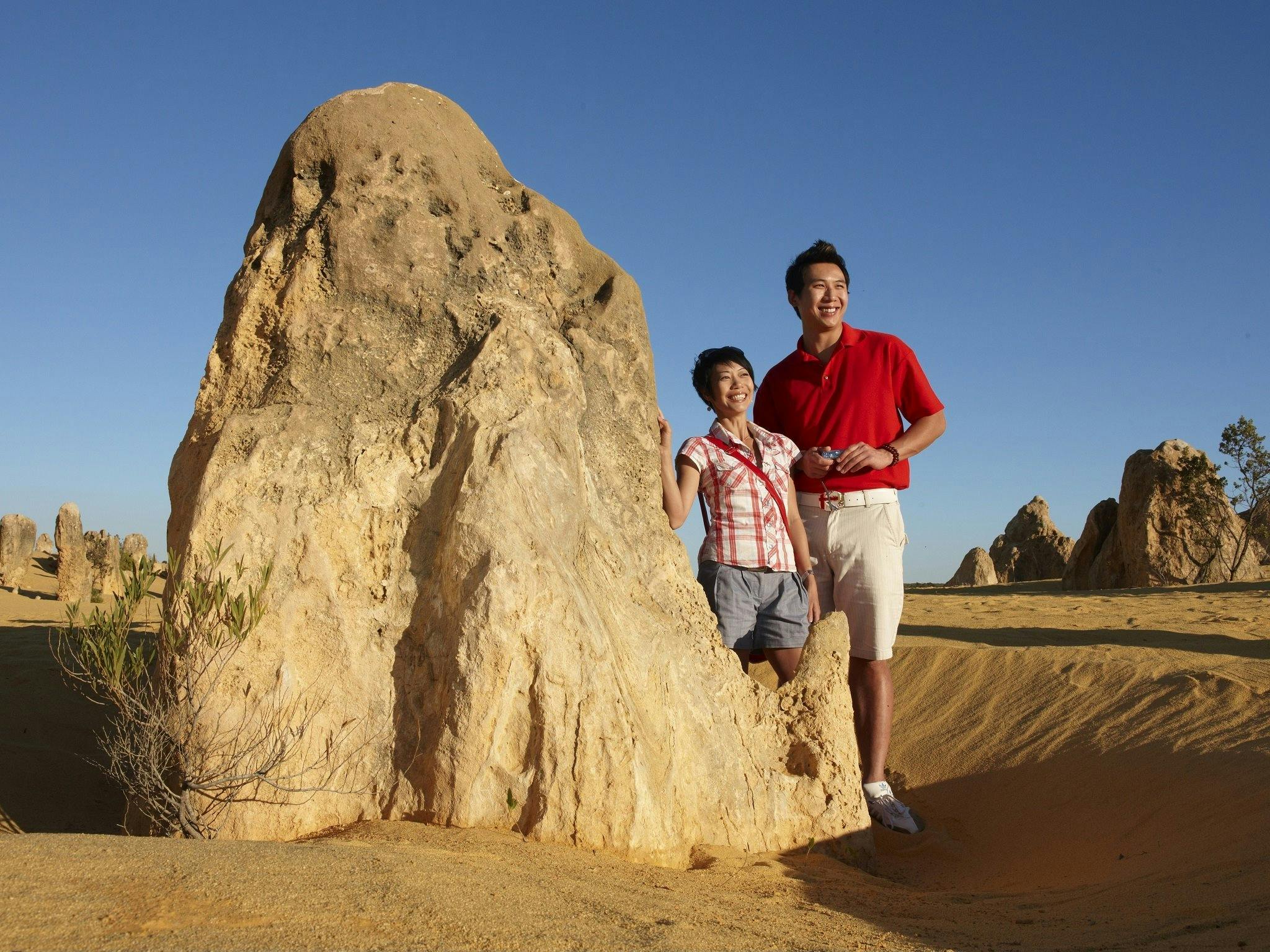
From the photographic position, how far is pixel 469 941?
84.3 inches

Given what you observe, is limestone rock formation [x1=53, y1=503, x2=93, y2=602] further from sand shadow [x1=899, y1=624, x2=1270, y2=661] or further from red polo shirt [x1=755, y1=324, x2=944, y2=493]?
red polo shirt [x1=755, y1=324, x2=944, y2=493]

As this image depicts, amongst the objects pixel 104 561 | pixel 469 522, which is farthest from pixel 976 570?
pixel 469 522

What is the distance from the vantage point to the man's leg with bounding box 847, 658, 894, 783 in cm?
445

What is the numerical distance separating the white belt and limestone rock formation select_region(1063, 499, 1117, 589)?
17807 millimetres

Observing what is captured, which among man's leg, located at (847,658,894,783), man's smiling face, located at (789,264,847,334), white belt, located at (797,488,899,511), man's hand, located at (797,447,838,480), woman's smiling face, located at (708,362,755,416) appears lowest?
man's leg, located at (847,658,894,783)

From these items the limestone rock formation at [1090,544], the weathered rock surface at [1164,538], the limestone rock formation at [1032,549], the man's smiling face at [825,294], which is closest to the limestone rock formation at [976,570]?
the limestone rock formation at [1032,549]

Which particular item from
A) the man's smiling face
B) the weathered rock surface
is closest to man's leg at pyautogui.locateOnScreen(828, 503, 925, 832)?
the man's smiling face

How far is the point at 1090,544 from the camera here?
67.6 ft

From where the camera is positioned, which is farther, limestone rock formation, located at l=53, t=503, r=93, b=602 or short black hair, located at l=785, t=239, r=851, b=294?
limestone rock formation, located at l=53, t=503, r=93, b=602

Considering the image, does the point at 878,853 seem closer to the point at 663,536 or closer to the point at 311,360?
the point at 663,536

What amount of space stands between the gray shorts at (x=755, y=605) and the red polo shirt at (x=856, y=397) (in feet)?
1.73

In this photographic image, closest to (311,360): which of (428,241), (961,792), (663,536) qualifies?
(428,241)

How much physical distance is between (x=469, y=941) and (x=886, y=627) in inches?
111

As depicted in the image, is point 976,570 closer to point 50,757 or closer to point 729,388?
A: point 729,388
